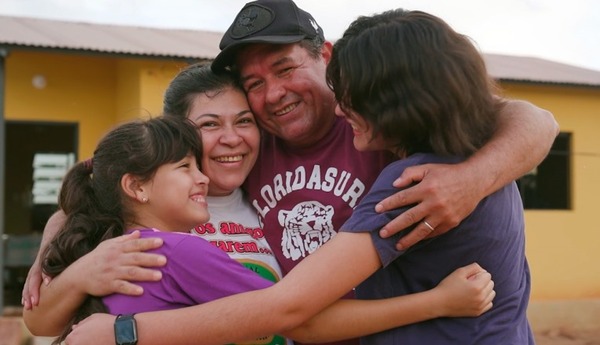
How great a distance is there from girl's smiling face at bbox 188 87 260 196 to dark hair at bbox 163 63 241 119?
2cm

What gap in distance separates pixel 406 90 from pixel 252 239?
3.45 ft

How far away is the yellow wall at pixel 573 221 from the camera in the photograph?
522 inches

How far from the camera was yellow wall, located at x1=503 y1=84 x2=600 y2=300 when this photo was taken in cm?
1326

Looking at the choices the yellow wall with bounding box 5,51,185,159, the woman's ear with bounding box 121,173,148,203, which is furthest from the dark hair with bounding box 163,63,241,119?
the yellow wall with bounding box 5,51,185,159

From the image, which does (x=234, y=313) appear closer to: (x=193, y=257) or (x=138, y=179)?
(x=193, y=257)

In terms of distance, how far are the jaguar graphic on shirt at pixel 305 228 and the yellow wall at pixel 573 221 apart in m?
10.7

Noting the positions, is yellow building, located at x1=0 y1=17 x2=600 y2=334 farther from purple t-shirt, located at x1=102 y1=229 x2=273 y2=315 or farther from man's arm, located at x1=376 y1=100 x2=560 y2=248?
man's arm, located at x1=376 y1=100 x2=560 y2=248

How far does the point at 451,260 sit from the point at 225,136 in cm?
97

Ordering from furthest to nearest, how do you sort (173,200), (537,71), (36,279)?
1. (537,71)
2. (36,279)
3. (173,200)

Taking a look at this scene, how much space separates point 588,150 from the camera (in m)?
13.6

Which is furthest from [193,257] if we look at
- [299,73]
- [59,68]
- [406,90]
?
[59,68]

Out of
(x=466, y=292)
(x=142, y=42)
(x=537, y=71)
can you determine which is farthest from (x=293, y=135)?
(x=537, y=71)

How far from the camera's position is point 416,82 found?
2.18 m

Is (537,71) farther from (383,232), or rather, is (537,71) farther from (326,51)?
(383,232)
